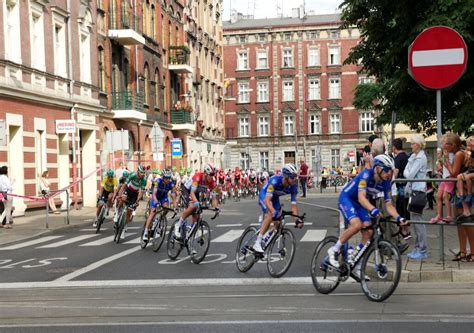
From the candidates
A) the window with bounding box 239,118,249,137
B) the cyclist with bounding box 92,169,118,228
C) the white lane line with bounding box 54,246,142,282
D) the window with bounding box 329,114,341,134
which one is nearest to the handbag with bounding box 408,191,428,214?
the white lane line with bounding box 54,246,142,282

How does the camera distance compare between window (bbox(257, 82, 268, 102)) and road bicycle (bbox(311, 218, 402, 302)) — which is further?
window (bbox(257, 82, 268, 102))

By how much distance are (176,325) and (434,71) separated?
5.17m

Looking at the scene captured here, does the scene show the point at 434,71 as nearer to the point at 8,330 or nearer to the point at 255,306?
the point at 255,306

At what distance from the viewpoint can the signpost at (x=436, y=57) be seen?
10359 millimetres

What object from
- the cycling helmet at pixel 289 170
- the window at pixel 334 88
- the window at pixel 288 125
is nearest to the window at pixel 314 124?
the window at pixel 288 125

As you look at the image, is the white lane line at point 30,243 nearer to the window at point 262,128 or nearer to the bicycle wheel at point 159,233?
the bicycle wheel at point 159,233

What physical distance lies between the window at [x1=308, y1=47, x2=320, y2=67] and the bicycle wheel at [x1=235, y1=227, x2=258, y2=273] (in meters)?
75.8

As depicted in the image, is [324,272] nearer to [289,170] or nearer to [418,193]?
[289,170]

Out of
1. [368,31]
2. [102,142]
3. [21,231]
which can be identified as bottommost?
[21,231]

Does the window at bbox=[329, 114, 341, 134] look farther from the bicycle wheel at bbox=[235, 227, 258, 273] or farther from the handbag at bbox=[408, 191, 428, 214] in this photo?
the handbag at bbox=[408, 191, 428, 214]

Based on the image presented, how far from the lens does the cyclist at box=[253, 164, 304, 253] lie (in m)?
10.9

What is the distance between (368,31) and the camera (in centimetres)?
2012

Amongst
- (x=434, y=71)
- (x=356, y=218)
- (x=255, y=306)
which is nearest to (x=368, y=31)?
(x=434, y=71)

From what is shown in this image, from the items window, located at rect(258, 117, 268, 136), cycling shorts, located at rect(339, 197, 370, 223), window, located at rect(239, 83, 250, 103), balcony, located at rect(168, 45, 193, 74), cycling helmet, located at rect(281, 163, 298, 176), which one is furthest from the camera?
window, located at rect(239, 83, 250, 103)
